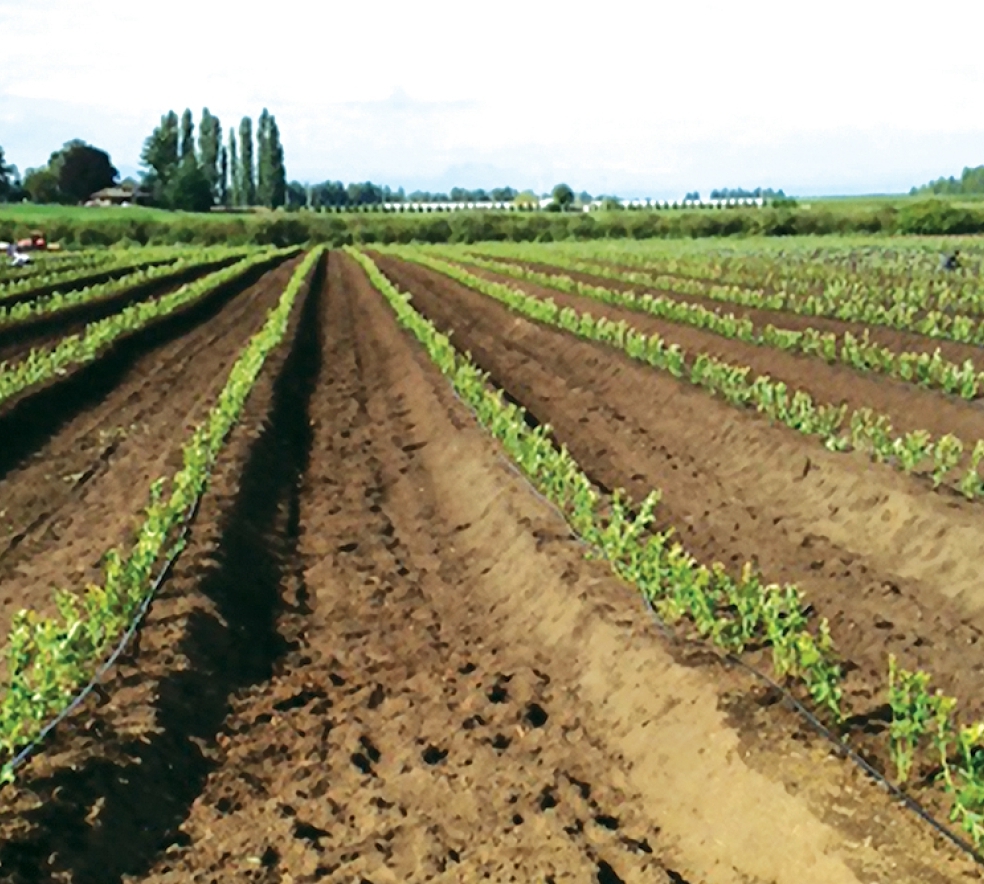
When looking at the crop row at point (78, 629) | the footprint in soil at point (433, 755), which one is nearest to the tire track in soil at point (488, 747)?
the footprint in soil at point (433, 755)

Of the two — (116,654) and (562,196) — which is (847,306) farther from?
(562,196)

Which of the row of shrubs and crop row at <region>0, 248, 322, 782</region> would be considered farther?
the row of shrubs

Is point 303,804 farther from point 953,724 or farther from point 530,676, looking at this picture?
point 953,724

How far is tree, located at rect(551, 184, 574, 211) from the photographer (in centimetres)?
12038

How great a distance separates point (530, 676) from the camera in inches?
314

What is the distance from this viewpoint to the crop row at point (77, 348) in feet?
58.4

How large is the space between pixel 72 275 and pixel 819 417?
31.5m

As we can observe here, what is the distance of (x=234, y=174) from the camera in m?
123

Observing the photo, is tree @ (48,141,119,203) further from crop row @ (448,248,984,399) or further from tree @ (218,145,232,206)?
crop row @ (448,248,984,399)

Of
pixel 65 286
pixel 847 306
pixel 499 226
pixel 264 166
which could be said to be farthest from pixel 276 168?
pixel 847 306

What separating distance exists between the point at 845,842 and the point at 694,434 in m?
9.90

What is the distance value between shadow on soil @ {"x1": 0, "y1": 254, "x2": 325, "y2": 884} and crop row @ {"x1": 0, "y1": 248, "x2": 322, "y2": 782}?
35 centimetres

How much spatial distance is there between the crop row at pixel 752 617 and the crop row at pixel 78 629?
292cm

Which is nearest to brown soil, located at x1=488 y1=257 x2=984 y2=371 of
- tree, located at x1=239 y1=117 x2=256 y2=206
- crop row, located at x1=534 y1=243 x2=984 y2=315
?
crop row, located at x1=534 y1=243 x2=984 y2=315
